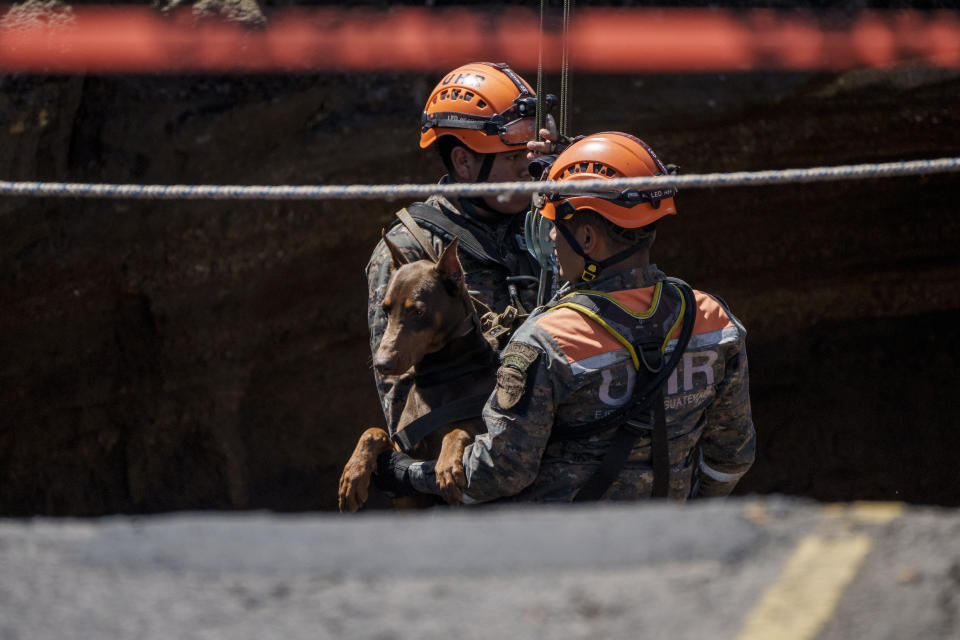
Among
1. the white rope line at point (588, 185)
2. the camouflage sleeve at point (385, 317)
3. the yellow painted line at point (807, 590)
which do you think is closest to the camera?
the yellow painted line at point (807, 590)

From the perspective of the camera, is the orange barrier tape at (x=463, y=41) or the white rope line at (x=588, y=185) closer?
the white rope line at (x=588, y=185)

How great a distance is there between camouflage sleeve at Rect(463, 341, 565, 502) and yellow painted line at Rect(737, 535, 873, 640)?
1.21 metres

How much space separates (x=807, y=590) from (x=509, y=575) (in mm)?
489


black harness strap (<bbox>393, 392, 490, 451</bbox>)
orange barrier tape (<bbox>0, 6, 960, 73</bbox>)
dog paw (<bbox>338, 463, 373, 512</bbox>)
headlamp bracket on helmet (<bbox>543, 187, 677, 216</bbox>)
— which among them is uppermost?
orange barrier tape (<bbox>0, 6, 960, 73</bbox>)

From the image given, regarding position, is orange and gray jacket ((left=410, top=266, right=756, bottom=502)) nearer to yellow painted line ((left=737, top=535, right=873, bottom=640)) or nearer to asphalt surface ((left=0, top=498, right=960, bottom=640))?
asphalt surface ((left=0, top=498, right=960, bottom=640))

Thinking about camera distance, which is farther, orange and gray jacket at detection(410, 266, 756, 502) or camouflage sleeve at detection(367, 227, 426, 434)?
camouflage sleeve at detection(367, 227, 426, 434)

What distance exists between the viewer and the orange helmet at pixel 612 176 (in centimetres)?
316

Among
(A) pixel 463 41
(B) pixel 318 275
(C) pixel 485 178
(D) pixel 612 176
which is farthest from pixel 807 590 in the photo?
(B) pixel 318 275

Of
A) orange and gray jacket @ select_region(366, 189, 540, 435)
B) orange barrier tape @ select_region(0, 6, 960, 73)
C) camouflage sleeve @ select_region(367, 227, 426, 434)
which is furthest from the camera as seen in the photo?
orange barrier tape @ select_region(0, 6, 960, 73)

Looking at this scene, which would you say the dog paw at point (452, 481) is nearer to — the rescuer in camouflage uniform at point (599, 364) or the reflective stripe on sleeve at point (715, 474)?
the rescuer in camouflage uniform at point (599, 364)

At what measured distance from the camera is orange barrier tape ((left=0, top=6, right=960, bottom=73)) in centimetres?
656

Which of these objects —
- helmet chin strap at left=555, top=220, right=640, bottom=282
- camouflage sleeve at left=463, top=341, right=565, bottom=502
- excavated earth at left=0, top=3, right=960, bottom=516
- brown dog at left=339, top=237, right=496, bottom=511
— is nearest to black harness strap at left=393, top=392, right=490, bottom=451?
brown dog at left=339, top=237, right=496, bottom=511

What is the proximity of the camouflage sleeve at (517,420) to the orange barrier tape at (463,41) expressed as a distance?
4.23m

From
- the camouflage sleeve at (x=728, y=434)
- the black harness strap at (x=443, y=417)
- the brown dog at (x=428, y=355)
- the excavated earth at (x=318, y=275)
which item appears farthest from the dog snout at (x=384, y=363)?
the excavated earth at (x=318, y=275)
